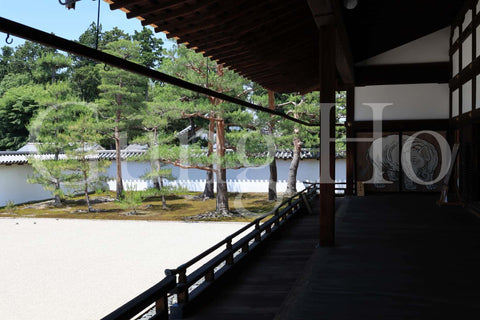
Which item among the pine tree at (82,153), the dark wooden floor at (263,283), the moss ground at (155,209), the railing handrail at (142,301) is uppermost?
the pine tree at (82,153)

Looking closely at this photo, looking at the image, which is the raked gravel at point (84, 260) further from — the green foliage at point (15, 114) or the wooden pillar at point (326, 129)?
the green foliage at point (15, 114)

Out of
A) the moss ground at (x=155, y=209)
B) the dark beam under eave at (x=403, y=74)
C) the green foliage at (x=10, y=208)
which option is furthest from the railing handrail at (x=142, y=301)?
the green foliage at (x=10, y=208)

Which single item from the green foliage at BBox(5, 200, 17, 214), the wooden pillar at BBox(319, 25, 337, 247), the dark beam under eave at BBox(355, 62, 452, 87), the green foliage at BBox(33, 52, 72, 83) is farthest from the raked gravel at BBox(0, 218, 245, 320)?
the green foliage at BBox(33, 52, 72, 83)

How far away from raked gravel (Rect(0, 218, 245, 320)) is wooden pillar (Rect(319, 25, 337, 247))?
524 centimetres

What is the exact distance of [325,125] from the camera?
5.45 m

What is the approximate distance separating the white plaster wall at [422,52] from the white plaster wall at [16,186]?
19.8 m

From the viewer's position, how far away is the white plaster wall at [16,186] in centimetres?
2234

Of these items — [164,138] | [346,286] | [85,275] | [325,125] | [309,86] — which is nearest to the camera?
[346,286]

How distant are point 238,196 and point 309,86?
13.1 m

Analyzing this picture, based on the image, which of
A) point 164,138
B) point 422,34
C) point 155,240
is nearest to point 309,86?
point 422,34

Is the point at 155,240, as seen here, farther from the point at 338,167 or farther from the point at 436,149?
the point at 338,167

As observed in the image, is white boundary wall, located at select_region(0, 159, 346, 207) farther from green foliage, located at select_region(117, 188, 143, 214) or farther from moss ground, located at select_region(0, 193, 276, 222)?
green foliage, located at select_region(117, 188, 143, 214)

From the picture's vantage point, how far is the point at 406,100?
11.0 m

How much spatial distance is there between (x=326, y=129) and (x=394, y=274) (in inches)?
81.4
